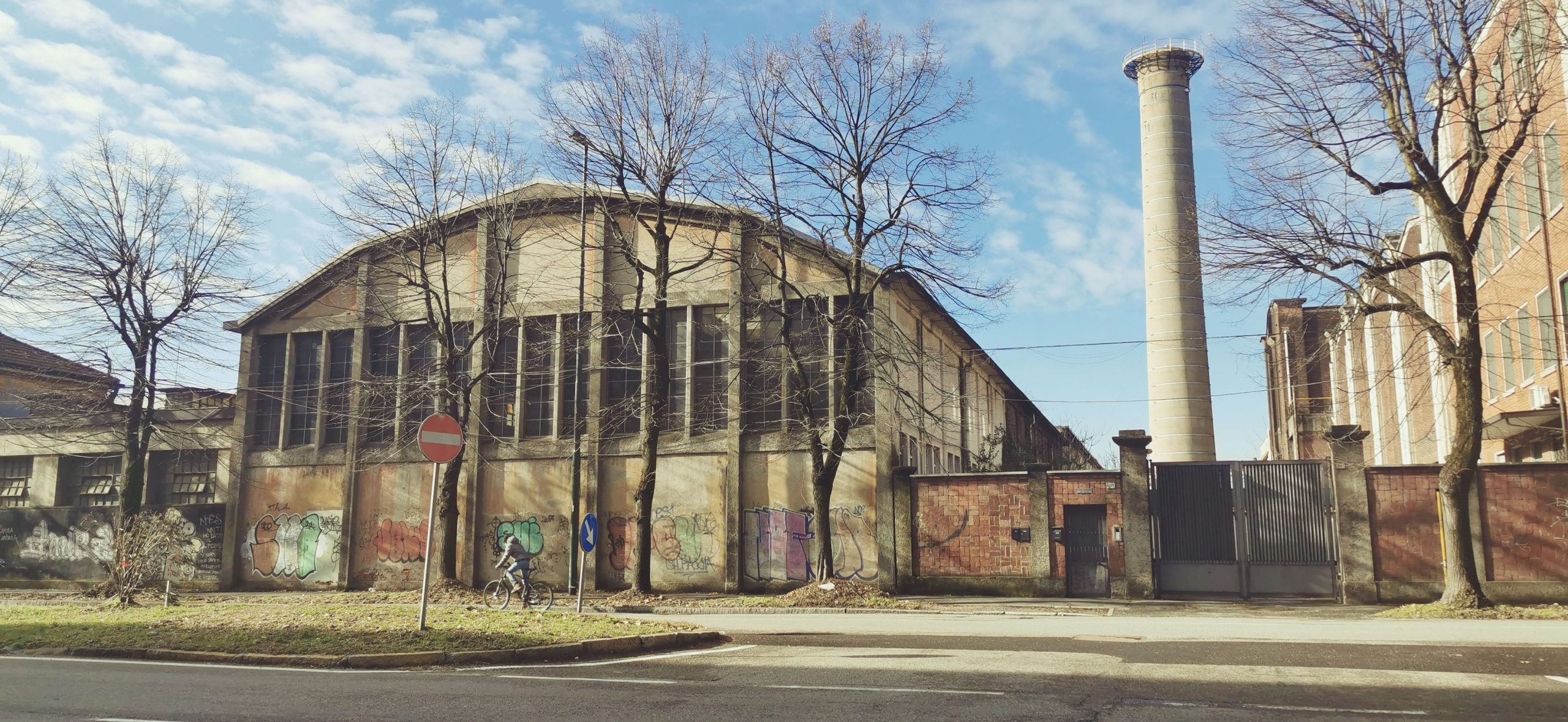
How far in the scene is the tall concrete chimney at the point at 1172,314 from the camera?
39.7 m

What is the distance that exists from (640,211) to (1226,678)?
67.7 ft

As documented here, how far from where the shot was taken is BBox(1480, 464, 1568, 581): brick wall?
20656 mm

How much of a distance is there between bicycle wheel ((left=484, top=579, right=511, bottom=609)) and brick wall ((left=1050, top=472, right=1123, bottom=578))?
1123cm

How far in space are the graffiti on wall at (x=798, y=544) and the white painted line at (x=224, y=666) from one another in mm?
15243

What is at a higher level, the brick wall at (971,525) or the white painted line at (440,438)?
the white painted line at (440,438)

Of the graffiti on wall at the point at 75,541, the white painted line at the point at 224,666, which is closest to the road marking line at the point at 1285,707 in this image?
the white painted line at the point at 224,666

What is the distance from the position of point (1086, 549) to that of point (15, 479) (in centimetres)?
3158

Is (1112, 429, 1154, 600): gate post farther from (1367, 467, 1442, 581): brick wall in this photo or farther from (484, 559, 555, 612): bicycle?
(484, 559, 555, 612): bicycle

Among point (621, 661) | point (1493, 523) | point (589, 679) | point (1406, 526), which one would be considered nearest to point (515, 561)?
point (621, 661)

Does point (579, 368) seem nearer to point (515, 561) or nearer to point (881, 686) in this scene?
point (515, 561)

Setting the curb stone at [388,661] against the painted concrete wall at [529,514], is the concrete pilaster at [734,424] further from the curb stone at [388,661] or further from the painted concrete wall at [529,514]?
the curb stone at [388,661]

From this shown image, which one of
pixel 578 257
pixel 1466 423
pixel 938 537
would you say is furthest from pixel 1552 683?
pixel 578 257

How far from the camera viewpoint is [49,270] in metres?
27.1

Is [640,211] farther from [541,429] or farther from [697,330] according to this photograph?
[541,429]
